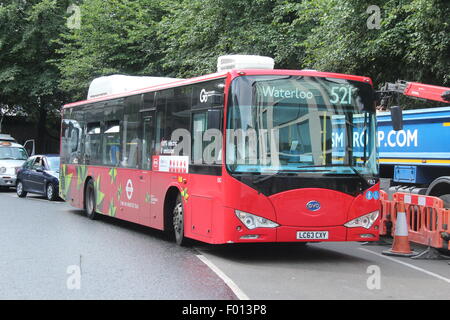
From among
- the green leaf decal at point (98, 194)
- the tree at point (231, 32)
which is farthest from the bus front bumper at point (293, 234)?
the tree at point (231, 32)

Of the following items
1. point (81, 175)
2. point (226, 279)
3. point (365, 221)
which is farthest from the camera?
point (81, 175)

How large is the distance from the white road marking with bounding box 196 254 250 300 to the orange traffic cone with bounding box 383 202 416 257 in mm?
3121

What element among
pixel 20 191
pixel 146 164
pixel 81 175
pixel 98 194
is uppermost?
pixel 146 164

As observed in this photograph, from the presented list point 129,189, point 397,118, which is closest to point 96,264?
point 129,189

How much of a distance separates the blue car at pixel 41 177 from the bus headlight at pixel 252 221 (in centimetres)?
1368

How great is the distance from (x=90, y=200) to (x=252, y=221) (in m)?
7.76

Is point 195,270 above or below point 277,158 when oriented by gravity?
below

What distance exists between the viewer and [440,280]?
878 cm

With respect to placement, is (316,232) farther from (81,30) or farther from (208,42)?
(81,30)

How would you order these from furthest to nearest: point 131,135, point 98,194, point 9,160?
1. point 9,160
2. point 98,194
3. point 131,135

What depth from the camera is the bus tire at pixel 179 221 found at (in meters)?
11.3

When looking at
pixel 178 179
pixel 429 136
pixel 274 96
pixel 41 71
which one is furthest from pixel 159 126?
pixel 41 71

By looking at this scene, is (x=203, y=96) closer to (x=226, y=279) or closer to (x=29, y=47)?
(x=226, y=279)

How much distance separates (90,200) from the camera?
54.2 feet
